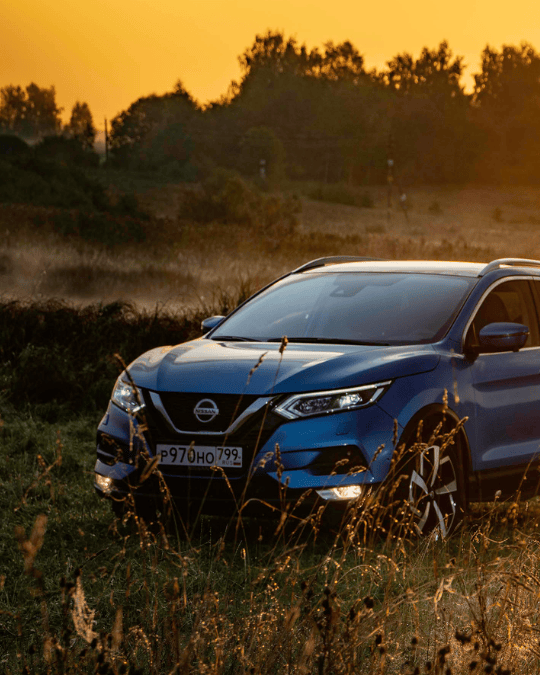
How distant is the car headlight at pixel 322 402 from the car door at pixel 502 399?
1.10 m

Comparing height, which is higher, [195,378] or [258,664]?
[195,378]

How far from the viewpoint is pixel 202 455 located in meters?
5.23

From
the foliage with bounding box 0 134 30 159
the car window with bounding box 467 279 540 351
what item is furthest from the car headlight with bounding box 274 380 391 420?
the foliage with bounding box 0 134 30 159

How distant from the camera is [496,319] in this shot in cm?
669

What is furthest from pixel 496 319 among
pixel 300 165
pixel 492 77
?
pixel 492 77

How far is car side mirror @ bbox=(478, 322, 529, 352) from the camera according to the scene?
5988mm

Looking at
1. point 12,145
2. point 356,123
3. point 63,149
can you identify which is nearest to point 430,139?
point 356,123

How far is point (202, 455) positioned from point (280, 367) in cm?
65

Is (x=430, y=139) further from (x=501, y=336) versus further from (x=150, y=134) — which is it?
(x=501, y=336)

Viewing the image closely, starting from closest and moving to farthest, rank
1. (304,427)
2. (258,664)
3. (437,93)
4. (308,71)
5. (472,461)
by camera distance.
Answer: (258,664) → (304,427) → (472,461) → (437,93) → (308,71)

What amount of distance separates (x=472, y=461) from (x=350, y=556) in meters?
0.96

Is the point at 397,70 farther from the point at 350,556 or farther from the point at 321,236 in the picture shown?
the point at 350,556

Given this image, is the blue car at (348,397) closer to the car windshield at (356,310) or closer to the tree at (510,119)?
the car windshield at (356,310)

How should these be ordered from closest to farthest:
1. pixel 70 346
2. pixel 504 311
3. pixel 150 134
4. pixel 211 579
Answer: pixel 211 579 → pixel 504 311 → pixel 70 346 → pixel 150 134
